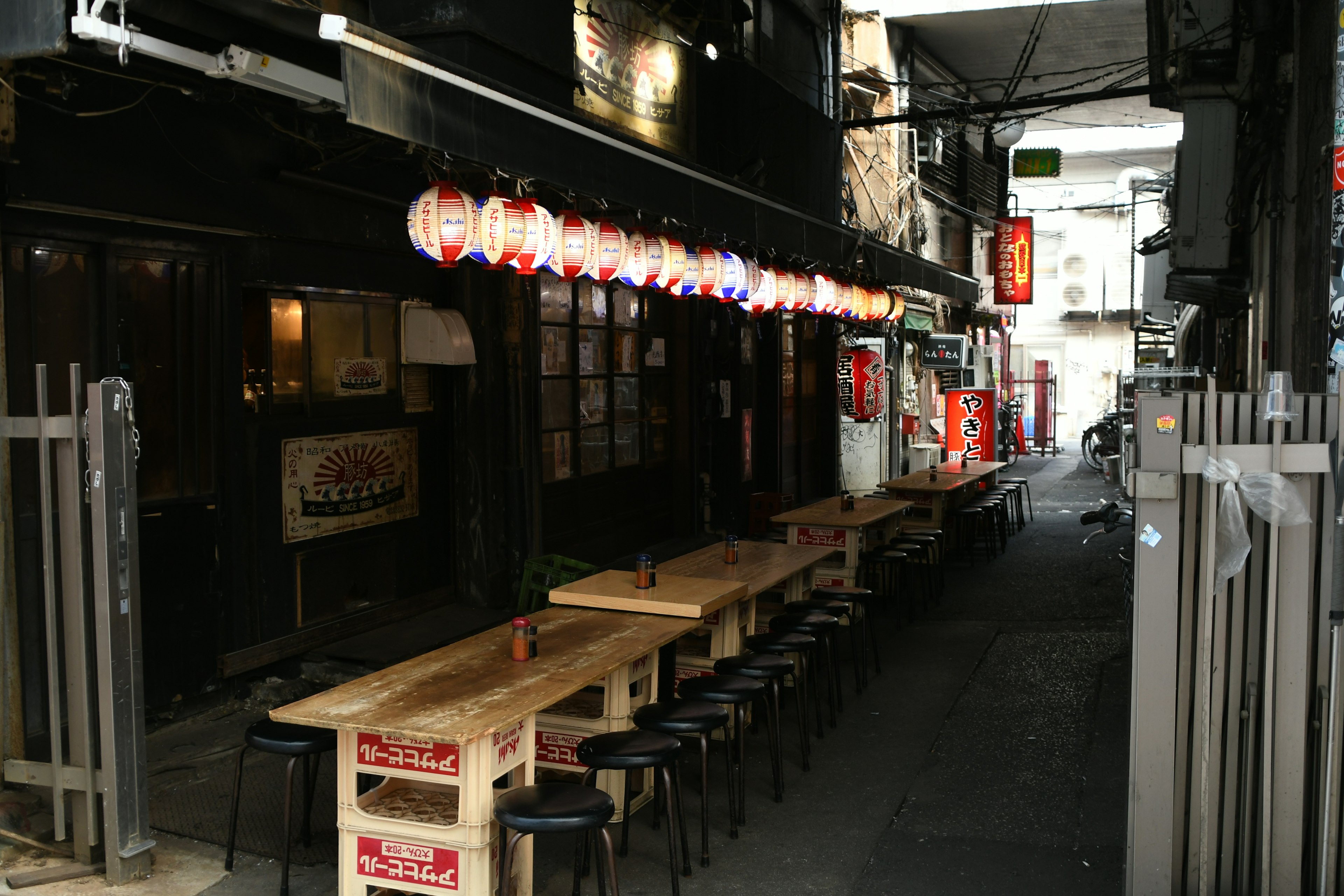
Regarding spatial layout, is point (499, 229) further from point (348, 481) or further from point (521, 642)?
point (348, 481)

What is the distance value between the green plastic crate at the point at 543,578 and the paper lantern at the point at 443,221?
391 cm

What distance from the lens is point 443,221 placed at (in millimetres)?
6242

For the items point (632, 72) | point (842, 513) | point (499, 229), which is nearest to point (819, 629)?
point (499, 229)

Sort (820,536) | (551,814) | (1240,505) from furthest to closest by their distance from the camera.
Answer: (820,536), (551,814), (1240,505)

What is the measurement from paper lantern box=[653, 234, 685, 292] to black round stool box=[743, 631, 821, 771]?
9.61 feet

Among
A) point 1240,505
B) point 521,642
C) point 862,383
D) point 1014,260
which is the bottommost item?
point 521,642

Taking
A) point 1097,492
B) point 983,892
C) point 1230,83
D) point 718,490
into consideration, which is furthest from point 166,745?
point 1097,492

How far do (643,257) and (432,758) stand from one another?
4.54m

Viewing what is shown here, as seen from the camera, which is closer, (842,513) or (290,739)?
(290,739)

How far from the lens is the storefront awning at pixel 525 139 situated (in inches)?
213

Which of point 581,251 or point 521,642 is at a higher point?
point 581,251

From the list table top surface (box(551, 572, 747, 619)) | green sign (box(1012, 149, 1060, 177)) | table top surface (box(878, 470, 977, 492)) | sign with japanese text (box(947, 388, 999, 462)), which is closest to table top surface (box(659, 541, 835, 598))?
table top surface (box(551, 572, 747, 619))

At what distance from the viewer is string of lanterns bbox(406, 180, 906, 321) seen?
20.6 feet

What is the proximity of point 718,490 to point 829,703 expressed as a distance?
290 inches
